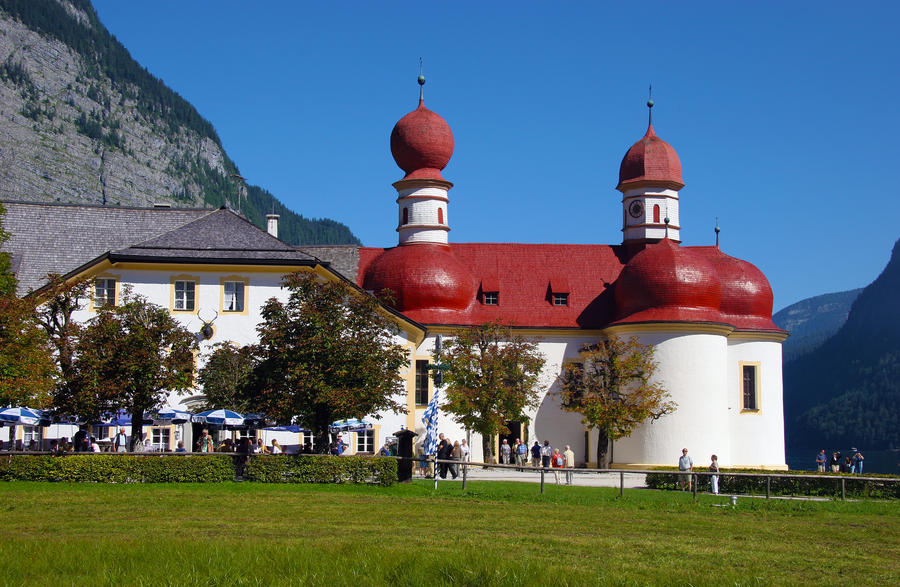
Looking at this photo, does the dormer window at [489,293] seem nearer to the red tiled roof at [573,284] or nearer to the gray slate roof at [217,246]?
the red tiled roof at [573,284]

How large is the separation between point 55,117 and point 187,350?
14044 centimetres

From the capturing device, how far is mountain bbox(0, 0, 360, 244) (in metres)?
153

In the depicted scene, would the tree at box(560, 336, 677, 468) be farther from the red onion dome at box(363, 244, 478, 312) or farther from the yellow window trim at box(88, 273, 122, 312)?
the yellow window trim at box(88, 273, 122, 312)

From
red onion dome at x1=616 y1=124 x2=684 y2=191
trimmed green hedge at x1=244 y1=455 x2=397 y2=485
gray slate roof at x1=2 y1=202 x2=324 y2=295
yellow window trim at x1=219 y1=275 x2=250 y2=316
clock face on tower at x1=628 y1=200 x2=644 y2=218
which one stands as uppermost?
red onion dome at x1=616 y1=124 x2=684 y2=191

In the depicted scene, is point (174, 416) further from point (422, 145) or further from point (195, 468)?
point (422, 145)

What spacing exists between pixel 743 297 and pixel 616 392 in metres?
10.3

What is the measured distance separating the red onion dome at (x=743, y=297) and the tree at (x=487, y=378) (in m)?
11.4

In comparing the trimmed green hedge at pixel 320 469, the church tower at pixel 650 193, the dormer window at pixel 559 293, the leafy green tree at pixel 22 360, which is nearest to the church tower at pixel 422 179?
the dormer window at pixel 559 293

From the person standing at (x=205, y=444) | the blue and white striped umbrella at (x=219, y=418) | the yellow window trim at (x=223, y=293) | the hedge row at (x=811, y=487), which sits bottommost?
the hedge row at (x=811, y=487)

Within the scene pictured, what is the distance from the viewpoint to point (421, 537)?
1725cm

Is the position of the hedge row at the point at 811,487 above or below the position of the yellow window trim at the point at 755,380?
below

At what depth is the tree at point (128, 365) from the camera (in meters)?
31.5

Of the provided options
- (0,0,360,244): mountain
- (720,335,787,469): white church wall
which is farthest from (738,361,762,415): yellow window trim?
(0,0,360,244): mountain

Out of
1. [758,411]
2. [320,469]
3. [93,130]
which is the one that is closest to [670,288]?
[758,411]
